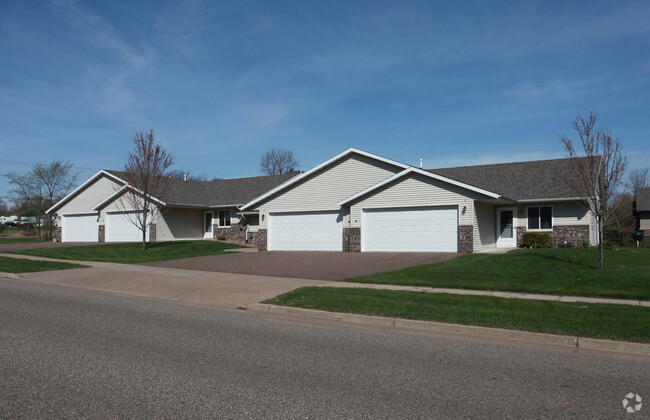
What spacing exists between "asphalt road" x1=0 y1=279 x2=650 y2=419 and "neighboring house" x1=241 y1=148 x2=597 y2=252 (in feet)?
48.5

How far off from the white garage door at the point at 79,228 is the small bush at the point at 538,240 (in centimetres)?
3027

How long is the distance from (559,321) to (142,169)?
23.9 m

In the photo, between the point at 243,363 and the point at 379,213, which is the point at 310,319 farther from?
the point at 379,213

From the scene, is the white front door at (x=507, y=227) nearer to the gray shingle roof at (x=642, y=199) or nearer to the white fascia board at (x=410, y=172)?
the white fascia board at (x=410, y=172)

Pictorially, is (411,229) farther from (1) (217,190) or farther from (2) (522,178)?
(1) (217,190)

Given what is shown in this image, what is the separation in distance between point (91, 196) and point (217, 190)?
9740 mm

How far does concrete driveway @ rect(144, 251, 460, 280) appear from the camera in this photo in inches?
671

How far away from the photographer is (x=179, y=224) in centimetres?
3534

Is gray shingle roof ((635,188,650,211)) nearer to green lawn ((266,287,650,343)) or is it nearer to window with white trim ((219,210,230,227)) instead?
window with white trim ((219,210,230,227))

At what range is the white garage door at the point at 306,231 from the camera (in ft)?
87.8

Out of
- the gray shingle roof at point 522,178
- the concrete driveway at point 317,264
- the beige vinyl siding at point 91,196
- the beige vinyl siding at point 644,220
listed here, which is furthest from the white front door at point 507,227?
the beige vinyl siding at point 644,220

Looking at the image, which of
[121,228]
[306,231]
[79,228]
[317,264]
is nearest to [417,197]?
[317,264]

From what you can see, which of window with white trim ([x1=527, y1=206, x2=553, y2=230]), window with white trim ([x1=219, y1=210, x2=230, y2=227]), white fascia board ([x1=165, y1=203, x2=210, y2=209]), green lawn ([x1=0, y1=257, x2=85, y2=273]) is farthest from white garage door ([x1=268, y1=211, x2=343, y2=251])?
green lawn ([x1=0, y1=257, x2=85, y2=273])

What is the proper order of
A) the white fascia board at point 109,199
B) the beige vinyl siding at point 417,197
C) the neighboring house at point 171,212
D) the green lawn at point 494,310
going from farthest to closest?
the white fascia board at point 109,199 < the neighboring house at point 171,212 < the beige vinyl siding at point 417,197 < the green lawn at point 494,310
